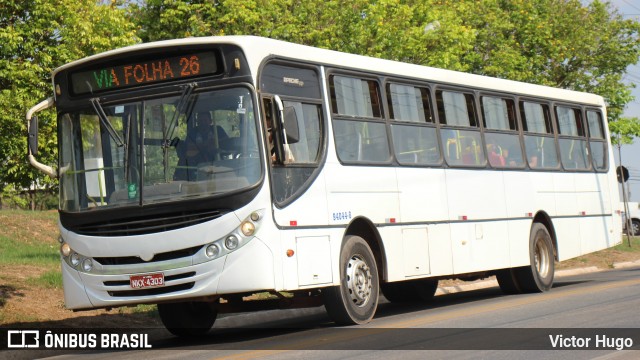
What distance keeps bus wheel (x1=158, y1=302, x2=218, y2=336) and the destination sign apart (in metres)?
2.93

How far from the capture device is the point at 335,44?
3250cm

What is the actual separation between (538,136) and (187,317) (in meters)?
7.89

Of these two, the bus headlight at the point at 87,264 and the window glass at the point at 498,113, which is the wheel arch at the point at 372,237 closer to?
the bus headlight at the point at 87,264

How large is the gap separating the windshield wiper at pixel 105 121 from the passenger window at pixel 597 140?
11.4 m

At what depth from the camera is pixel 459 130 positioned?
17109mm

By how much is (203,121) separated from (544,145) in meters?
9.05

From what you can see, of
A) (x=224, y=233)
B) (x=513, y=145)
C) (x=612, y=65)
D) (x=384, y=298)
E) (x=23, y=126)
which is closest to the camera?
(x=224, y=233)

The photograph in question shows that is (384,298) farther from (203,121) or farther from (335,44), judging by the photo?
(335,44)

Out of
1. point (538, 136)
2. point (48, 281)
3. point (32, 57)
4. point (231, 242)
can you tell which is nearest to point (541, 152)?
point (538, 136)

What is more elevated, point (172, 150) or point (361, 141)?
point (361, 141)

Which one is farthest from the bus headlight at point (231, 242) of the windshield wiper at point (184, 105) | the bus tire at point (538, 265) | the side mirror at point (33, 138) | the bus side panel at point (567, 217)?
the bus side panel at point (567, 217)

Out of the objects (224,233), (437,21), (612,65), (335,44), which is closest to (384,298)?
(224,233)

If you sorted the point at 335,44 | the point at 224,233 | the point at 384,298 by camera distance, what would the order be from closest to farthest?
the point at 224,233
the point at 384,298
the point at 335,44

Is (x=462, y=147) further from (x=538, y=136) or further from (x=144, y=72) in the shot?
(x=144, y=72)
